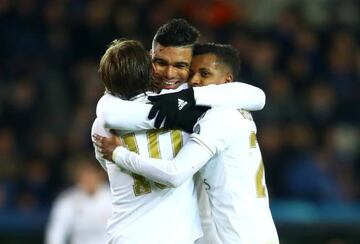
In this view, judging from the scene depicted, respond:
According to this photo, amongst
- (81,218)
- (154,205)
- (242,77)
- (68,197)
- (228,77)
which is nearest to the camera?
(154,205)

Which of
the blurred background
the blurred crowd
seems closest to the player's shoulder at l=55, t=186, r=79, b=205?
the blurred background

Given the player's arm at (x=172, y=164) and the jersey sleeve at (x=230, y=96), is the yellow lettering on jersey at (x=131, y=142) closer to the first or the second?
the player's arm at (x=172, y=164)

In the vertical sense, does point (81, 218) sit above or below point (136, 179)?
below

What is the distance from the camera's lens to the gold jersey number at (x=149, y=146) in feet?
15.1

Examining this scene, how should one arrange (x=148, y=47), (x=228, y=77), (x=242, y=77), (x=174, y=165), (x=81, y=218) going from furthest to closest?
(x=242, y=77), (x=148, y=47), (x=81, y=218), (x=228, y=77), (x=174, y=165)

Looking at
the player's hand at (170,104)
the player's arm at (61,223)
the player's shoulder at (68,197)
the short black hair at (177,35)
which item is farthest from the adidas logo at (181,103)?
the player's shoulder at (68,197)

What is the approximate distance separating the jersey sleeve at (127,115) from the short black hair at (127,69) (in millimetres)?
67

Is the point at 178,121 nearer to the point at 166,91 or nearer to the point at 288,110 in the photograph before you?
the point at 166,91

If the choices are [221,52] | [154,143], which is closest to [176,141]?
[154,143]

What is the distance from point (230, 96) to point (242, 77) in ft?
18.1

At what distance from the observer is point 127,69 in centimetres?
449

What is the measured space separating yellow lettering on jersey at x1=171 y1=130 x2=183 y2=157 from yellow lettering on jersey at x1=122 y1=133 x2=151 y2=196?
0.17 m

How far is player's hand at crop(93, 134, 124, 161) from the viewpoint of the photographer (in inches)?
182

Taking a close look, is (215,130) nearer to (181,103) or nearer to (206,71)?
(181,103)
